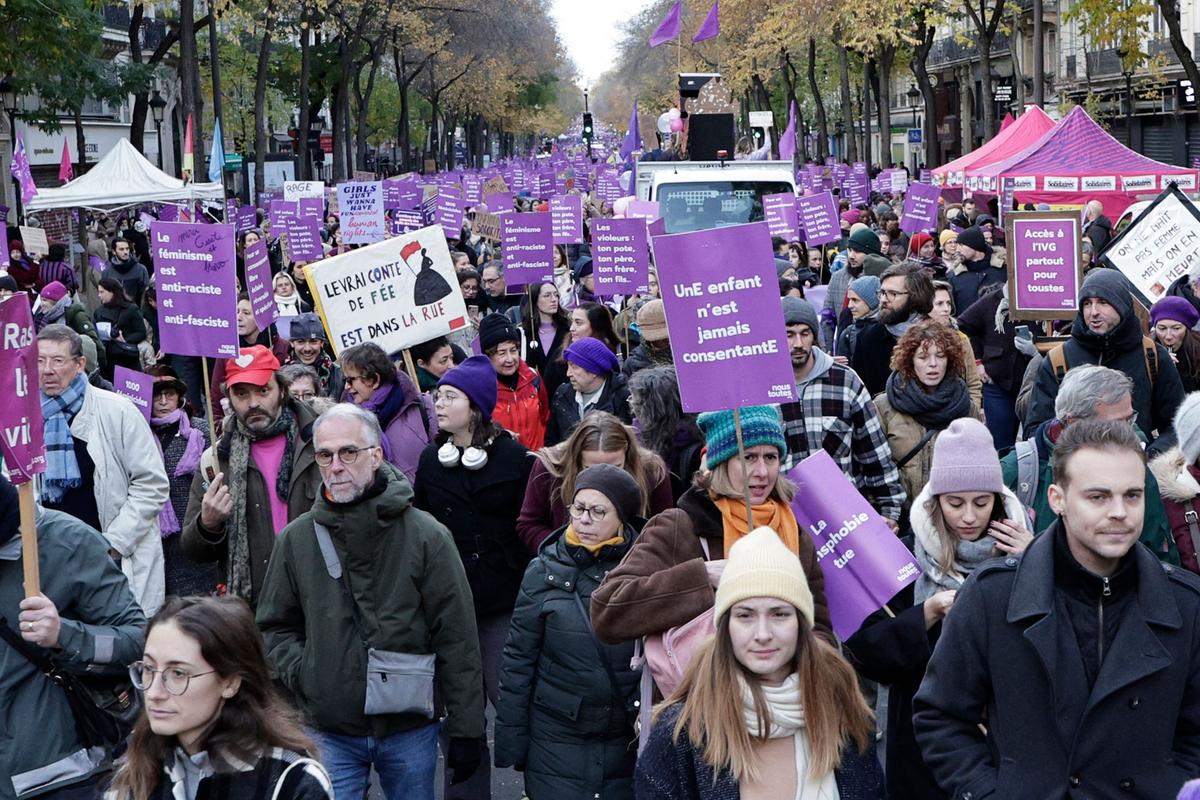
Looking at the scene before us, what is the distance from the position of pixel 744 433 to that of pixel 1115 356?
291cm

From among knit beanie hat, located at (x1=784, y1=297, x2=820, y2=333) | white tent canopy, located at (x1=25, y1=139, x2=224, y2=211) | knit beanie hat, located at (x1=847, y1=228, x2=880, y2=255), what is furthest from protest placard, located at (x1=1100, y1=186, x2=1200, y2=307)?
white tent canopy, located at (x1=25, y1=139, x2=224, y2=211)

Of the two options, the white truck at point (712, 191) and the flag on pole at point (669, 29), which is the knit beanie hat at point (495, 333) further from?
the flag on pole at point (669, 29)

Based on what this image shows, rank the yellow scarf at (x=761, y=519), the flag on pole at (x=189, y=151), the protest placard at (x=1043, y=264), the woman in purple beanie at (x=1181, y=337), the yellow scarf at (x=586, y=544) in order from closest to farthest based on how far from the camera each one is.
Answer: the yellow scarf at (x=761, y=519) < the yellow scarf at (x=586, y=544) < the woman in purple beanie at (x=1181, y=337) < the protest placard at (x=1043, y=264) < the flag on pole at (x=189, y=151)

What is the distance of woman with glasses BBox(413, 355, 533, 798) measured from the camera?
596 centimetres

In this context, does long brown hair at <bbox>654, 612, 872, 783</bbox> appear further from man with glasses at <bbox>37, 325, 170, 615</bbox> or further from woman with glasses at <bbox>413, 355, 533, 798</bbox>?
man with glasses at <bbox>37, 325, 170, 615</bbox>

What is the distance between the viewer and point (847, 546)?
186 inches

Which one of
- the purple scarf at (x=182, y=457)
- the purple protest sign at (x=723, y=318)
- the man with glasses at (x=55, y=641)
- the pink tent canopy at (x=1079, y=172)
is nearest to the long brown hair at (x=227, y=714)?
the man with glasses at (x=55, y=641)

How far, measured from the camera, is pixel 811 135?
91938mm

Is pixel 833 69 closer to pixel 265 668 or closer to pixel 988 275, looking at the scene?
pixel 988 275

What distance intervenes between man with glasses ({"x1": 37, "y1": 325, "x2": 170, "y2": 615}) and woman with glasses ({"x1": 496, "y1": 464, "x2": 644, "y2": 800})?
6.35 ft

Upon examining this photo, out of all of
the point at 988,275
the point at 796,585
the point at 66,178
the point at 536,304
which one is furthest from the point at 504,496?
the point at 66,178

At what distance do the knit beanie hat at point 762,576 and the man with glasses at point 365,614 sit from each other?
1.45 m

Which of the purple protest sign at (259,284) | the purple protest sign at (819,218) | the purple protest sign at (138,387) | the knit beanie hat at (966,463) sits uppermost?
the purple protest sign at (819,218)

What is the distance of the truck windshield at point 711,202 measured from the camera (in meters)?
16.4
